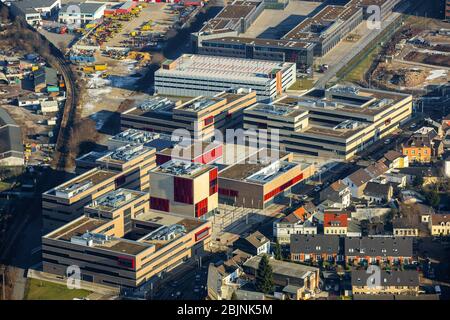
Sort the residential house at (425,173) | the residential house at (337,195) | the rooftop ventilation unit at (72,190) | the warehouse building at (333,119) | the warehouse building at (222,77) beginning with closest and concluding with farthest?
the rooftop ventilation unit at (72,190), the residential house at (337,195), the residential house at (425,173), the warehouse building at (333,119), the warehouse building at (222,77)

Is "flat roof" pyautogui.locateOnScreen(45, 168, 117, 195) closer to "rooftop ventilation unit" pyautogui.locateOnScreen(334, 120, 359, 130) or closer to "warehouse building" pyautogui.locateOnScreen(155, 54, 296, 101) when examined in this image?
"rooftop ventilation unit" pyautogui.locateOnScreen(334, 120, 359, 130)

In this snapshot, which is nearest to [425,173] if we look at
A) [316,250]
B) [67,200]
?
[316,250]

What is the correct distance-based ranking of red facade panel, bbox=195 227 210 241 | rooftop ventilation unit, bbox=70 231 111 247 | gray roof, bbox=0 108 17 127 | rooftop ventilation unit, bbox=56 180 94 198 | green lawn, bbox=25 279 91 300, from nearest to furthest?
1. green lawn, bbox=25 279 91 300
2. rooftop ventilation unit, bbox=70 231 111 247
3. red facade panel, bbox=195 227 210 241
4. rooftop ventilation unit, bbox=56 180 94 198
5. gray roof, bbox=0 108 17 127

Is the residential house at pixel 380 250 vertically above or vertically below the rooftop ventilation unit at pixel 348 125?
below

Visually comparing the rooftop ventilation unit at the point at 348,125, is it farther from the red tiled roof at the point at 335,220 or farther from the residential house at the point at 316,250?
the residential house at the point at 316,250

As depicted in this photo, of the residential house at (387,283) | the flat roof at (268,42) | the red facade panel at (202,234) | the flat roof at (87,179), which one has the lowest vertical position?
the residential house at (387,283)

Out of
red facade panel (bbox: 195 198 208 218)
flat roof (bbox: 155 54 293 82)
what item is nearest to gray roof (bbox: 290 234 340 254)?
red facade panel (bbox: 195 198 208 218)

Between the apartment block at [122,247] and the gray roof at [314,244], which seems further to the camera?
the gray roof at [314,244]

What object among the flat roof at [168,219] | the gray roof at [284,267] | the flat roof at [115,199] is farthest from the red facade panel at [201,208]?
the gray roof at [284,267]
